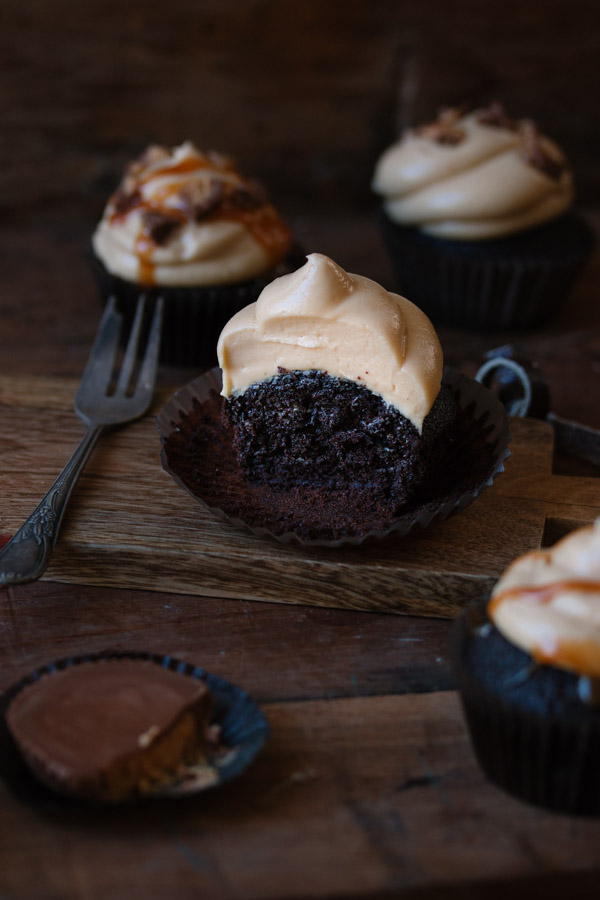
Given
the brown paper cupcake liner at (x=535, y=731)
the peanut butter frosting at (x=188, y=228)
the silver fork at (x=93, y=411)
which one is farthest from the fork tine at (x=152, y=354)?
the brown paper cupcake liner at (x=535, y=731)

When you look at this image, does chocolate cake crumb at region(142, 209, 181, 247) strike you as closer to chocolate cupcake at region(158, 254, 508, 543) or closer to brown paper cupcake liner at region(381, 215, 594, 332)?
chocolate cupcake at region(158, 254, 508, 543)

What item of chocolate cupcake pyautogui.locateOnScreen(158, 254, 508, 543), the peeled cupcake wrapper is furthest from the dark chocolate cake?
the peeled cupcake wrapper

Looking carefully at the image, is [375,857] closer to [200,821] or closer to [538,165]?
[200,821]

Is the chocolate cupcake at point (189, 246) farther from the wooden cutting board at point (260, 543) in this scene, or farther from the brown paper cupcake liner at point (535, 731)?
the brown paper cupcake liner at point (535, 731)

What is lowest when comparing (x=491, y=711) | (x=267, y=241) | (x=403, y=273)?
(x=403, y=273)

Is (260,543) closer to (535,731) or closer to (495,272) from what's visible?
(535,731)

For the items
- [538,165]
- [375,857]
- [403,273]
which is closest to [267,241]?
[403,273]
